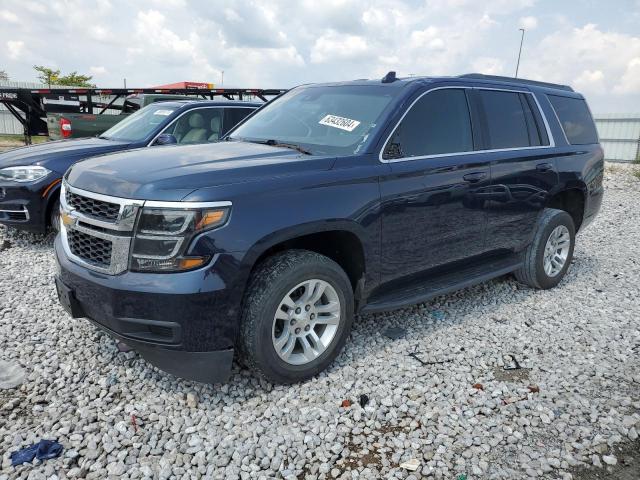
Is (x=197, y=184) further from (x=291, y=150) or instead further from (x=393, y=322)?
(x=393, y=322)

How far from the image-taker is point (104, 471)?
8.32 feet

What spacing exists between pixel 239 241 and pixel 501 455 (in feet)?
5.98

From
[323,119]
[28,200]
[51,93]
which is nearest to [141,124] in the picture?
[28,200]

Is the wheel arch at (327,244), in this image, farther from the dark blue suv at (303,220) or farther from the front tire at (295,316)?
the front tire at (295,316)

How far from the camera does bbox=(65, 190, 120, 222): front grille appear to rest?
2857 mm

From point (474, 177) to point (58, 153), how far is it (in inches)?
188

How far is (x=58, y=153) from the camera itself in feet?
19.8

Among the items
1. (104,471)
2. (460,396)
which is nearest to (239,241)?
(104,471)

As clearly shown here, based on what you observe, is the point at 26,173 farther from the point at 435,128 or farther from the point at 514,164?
the point at 514,164

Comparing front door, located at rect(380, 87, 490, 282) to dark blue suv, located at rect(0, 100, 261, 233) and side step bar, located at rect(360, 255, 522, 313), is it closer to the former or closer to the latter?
side step bar, located at rect(360, 255, 522, 313)

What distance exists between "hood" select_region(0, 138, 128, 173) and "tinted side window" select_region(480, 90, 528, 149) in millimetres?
4342

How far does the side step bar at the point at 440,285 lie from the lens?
11.9ft

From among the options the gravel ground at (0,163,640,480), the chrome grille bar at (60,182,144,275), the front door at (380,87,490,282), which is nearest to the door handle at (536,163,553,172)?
the front door at (380,87,490,282)

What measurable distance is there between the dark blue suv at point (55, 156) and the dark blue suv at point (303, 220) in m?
2.04
